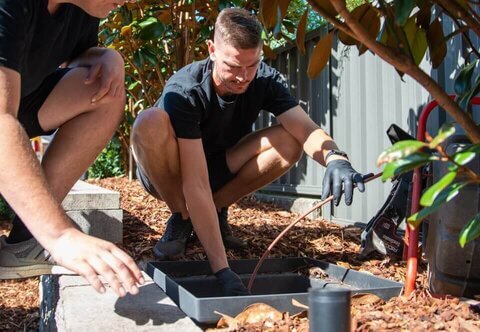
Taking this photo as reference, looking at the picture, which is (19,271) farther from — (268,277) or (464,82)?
(464,82)

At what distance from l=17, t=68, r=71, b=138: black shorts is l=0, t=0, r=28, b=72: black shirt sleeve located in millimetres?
669

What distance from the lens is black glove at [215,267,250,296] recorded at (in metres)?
2.15

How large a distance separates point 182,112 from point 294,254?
1012 mm

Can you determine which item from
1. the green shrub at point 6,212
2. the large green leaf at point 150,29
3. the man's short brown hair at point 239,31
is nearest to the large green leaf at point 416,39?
the man's short brown hair at point 239,31

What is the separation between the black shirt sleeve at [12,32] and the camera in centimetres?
153

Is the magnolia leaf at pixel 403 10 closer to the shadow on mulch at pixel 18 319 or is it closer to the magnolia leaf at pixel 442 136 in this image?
the magnolia leaf at pixel 442 136

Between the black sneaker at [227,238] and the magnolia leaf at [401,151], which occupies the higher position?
the magnolia leaf at [401,151]

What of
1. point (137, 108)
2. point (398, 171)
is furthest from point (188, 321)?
point (137, 108)

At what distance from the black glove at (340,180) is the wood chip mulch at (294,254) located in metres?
0.44

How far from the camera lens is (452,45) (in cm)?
304

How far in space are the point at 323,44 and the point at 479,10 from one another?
1.32 metres

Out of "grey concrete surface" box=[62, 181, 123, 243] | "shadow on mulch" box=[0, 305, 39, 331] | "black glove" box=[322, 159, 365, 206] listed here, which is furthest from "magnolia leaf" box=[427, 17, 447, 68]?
"shadow on mulch" box=[0, 305, 39, 331]

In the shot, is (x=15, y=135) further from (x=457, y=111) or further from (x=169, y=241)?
(x=169, y=241)

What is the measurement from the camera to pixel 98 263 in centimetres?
123
